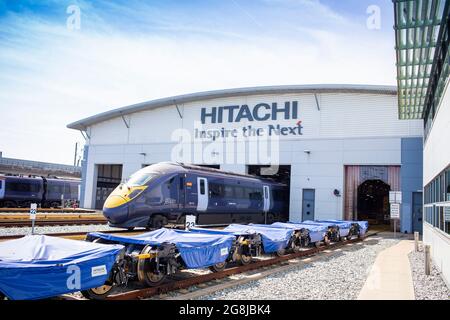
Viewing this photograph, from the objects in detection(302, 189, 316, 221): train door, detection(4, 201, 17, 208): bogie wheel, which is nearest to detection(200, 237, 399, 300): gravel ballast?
detection(302, 189, 316, 221): train door

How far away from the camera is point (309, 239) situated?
13.5 metres

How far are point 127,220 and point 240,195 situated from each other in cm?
775

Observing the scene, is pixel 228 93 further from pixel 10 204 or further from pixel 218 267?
pixel 218 267

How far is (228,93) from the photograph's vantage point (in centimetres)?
2886

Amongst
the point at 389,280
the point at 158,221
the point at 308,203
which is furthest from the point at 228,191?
the point at 389,280

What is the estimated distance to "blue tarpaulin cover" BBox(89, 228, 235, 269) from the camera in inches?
302

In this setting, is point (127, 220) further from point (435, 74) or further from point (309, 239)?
point (435, 74)

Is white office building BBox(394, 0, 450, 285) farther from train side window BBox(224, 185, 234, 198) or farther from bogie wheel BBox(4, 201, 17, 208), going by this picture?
bogie wheel BBox(4, 201, 17, 208)

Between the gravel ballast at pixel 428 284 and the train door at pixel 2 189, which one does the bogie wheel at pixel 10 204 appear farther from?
the gravel ballast at pixel 428 284

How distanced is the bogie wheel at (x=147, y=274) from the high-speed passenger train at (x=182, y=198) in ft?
27.3
